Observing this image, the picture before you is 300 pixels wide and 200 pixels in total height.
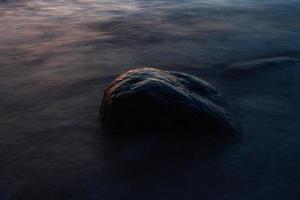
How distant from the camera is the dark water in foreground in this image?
2.81m

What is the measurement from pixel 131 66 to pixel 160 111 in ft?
6.40

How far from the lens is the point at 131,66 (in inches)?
204

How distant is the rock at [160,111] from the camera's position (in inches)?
131

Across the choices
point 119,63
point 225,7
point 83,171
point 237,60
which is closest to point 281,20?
point 225,7

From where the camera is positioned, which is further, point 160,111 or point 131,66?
point 131,66

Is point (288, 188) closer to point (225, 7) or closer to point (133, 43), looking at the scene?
point (133, 43)

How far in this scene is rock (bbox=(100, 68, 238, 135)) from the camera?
3322 mm

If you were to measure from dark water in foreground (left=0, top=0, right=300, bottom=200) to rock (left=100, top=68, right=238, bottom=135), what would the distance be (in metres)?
0.14

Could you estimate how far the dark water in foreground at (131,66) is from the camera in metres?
2.81

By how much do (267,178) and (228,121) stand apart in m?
0.72

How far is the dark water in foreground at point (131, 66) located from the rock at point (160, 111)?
139 mm

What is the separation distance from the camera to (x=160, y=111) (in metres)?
3.34

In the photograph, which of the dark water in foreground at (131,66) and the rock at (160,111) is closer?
the dark water in foreground at (131,66)

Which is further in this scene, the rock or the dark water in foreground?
the rock
